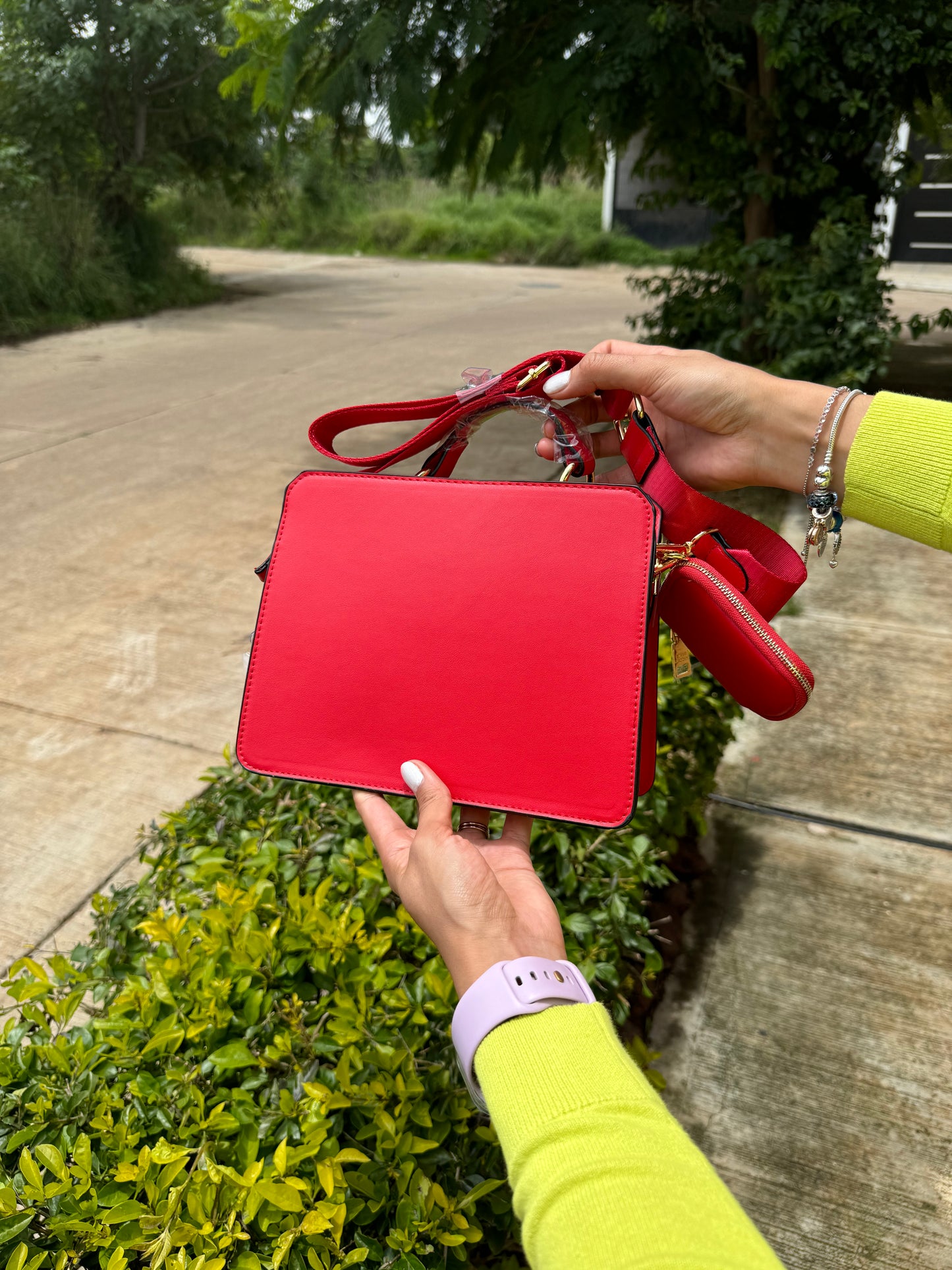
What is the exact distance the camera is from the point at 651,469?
1418 millimetres

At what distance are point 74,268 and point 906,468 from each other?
10873mm

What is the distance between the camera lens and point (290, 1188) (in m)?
1.04

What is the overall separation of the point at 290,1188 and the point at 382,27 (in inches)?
165

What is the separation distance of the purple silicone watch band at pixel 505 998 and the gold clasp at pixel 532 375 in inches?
34.3

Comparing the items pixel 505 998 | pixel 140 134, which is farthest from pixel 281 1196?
pixel 140 134

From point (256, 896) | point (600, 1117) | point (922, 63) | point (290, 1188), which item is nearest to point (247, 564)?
point (256, 896)

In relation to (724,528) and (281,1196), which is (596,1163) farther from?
(724,528)

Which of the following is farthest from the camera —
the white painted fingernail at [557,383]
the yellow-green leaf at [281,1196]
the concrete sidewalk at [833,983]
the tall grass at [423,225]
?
the tall grass at [423,225]

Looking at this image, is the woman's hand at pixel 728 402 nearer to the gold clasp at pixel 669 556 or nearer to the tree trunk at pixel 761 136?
the gold clasp at pixel 669 556

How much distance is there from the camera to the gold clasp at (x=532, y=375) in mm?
1423

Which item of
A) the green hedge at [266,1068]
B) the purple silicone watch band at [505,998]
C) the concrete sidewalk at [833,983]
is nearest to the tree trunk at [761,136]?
the concrete sidewalk at [833,983]

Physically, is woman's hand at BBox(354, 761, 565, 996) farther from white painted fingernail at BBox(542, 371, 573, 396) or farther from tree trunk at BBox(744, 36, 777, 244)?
tree trunk at BBox(744, 36, 777, 244)

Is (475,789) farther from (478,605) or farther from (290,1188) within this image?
(290,1188)

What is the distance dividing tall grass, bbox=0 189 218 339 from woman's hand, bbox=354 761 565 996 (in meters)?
9.48
